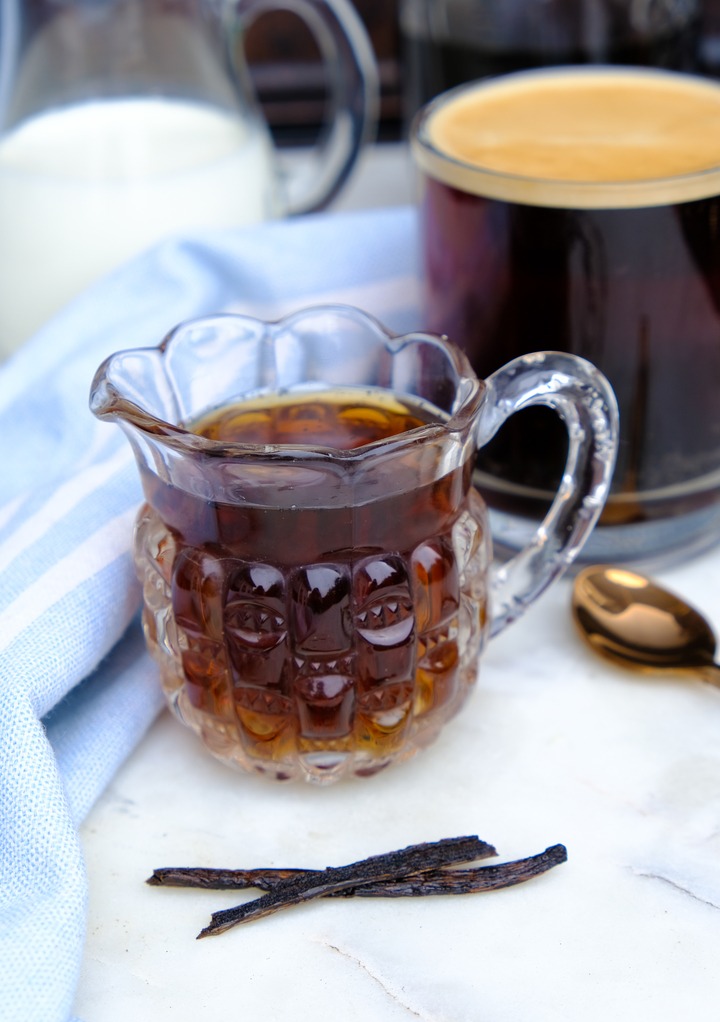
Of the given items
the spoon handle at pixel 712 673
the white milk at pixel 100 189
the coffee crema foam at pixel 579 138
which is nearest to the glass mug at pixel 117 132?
the white milk at pixel 100 189

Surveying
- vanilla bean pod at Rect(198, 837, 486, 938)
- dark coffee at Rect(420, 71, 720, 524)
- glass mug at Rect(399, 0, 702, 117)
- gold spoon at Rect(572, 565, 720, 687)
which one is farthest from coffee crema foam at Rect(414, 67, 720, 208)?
vanilla bean pod at Rect(198, 837, 486, 938)

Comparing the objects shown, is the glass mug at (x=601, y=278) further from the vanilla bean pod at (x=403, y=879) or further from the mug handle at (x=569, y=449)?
the vanilla bean pod at (x=403, y=879)

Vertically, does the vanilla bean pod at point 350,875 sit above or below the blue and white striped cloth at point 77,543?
below

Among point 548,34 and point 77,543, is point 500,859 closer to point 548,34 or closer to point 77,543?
point 77,543

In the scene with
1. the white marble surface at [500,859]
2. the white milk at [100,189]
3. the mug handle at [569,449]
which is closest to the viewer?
the white marble surface at [500,859]

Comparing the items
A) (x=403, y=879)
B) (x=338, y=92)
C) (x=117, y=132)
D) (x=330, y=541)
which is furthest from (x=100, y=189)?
(x=403, y=879)

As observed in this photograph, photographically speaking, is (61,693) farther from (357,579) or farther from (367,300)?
(367,300)

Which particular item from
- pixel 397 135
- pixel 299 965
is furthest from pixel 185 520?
pixel 397 135
